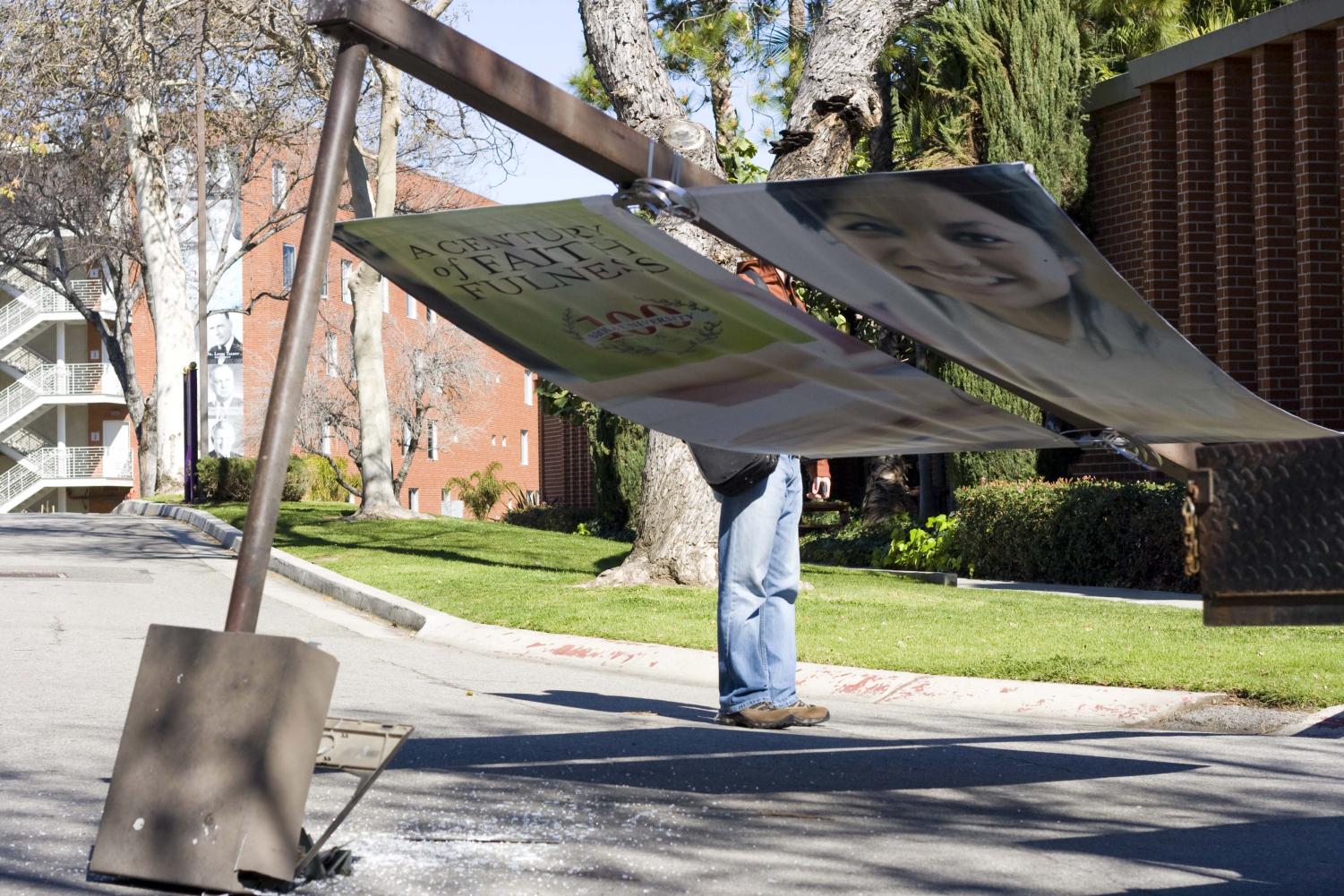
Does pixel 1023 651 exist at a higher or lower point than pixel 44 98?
lower

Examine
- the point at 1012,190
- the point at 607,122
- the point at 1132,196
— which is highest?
the point at 1132,196

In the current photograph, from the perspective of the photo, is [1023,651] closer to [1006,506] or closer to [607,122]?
[607,122]

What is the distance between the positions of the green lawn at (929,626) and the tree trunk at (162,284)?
1831 cm

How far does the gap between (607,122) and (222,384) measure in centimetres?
4976

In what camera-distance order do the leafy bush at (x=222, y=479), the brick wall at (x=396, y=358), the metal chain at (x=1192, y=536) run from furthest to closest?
the brick wall at (x=396, y=358), the leafy bush at (x=222, y=479), the metal chain at (x=1192, y=536)

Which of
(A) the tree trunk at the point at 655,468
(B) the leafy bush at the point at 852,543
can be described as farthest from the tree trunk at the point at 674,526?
(B) the leafy bush at the point at 852,543

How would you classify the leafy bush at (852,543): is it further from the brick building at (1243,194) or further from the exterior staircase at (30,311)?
the exterior staircase at (30,311)

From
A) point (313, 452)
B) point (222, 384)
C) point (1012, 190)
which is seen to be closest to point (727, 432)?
point (1012, 190)

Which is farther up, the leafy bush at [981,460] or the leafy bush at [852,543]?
the leafy bush at [981,460]

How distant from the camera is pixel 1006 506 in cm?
1478

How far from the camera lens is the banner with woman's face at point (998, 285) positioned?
3.13m

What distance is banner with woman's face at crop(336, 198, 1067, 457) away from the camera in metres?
3.89

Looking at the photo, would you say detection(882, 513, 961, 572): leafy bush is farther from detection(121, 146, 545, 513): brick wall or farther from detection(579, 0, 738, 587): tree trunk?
detection(121, 146, 545, 513): brick wall

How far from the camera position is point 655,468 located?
1236 cm
